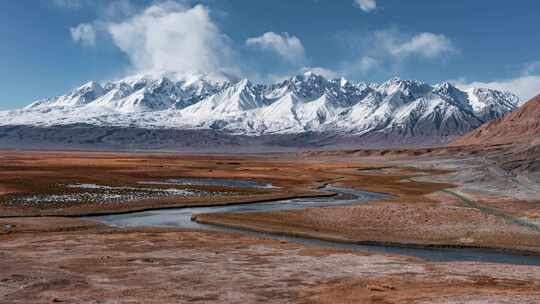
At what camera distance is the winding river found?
141ft

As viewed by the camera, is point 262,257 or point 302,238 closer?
point 262,257

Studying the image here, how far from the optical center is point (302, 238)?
5047cm

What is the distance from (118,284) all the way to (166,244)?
14.2 meters

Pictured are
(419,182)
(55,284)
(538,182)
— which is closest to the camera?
(55,284)

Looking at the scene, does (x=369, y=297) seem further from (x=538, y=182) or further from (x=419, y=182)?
(x=419, y=182)

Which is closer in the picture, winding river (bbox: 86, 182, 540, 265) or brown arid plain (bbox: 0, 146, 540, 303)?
brown arid plain (bbox: 0, 146, 540, 303)

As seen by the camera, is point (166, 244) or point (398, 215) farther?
point (398, 215)

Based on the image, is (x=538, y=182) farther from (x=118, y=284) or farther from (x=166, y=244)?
(x=118, y=284)

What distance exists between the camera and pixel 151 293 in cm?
2783

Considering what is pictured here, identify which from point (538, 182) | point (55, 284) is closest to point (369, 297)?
point (55, 284)

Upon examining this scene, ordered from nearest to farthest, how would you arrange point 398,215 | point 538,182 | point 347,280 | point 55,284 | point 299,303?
1. point 299,303
2. point 55,284
3. point 347,280
4. point 398,215
5. point 538,182

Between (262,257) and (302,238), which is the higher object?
(262,257)

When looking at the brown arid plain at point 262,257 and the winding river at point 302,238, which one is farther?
the winding river at point 302,238

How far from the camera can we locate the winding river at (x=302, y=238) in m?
42.9
